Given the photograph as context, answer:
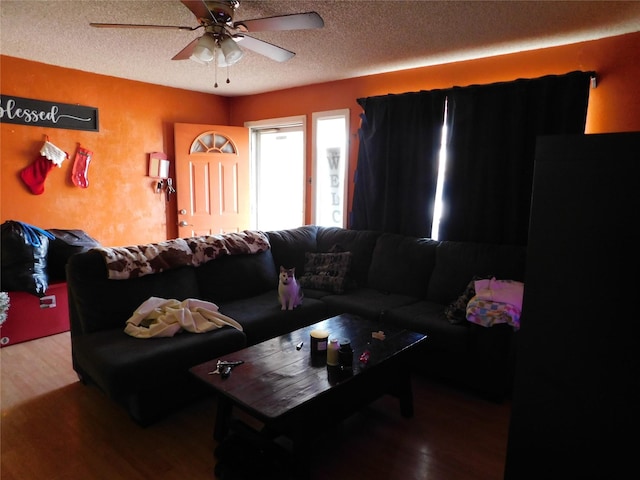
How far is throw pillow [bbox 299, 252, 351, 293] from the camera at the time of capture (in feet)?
11.3

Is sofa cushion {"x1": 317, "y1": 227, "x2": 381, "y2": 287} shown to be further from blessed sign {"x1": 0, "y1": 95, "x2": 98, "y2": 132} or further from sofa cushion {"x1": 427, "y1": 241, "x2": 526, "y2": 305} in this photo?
blessed sign {"x1": 0, "y1": 95, "x2": 98, "y2": 132}

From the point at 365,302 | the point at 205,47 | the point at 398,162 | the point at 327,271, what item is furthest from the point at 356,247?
the point at 205,47

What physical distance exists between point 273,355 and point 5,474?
4.32 feet

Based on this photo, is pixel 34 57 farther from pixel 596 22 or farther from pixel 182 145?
pixel 596 22

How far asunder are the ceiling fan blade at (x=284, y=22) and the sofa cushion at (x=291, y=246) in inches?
76.3

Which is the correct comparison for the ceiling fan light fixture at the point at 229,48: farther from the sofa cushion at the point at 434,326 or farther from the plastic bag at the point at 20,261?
the plastic bag at the point at 20,261

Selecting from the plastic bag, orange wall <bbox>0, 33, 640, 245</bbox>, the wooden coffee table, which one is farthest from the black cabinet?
the plastic bag

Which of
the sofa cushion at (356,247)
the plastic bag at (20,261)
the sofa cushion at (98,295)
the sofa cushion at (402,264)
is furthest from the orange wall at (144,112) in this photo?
the sofa cushion at (98,295)

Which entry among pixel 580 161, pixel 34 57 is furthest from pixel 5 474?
pixel 34 57

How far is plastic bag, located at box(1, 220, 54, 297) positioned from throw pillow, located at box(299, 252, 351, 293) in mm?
2165

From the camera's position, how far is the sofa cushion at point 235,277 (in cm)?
309

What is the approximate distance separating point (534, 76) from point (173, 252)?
300 cm

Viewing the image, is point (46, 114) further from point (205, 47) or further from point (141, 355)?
point (141, 355)

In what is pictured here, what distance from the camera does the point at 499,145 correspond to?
A: 312cm
